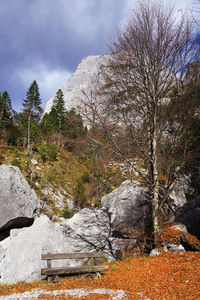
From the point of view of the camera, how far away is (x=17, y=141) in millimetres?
35062

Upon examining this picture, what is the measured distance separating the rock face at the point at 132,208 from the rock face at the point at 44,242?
637 millimetres

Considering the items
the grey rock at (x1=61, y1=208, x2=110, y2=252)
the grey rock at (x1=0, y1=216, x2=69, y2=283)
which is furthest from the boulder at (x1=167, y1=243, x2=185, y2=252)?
the grey rock at (x1=0, y1=216, x2=69, y2=283)

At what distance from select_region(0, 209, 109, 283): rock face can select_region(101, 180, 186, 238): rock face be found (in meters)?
0.64

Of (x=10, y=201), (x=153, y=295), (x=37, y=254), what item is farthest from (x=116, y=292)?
(x=10, y=201)

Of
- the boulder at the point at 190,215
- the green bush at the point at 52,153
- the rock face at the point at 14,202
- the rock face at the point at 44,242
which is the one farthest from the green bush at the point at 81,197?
the boulder at the point at 190,215

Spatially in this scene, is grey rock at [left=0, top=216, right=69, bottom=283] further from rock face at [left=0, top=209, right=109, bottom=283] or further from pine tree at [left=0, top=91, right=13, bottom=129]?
pine tree at [left=0, top=91, right=13, bottom=129]

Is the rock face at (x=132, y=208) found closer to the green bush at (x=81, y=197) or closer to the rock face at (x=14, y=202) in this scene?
the rock face at (x=14, y=202)

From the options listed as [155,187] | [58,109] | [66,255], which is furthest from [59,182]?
[58,109]

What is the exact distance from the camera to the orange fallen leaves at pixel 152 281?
12.2 feet

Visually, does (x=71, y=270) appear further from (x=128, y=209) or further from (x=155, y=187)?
(x=128, y=209)

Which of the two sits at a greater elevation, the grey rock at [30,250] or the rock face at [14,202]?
the rock face at [14,202]

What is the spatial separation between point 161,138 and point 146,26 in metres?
4.26

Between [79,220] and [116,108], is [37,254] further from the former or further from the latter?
[116,108]

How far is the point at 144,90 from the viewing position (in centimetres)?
701
